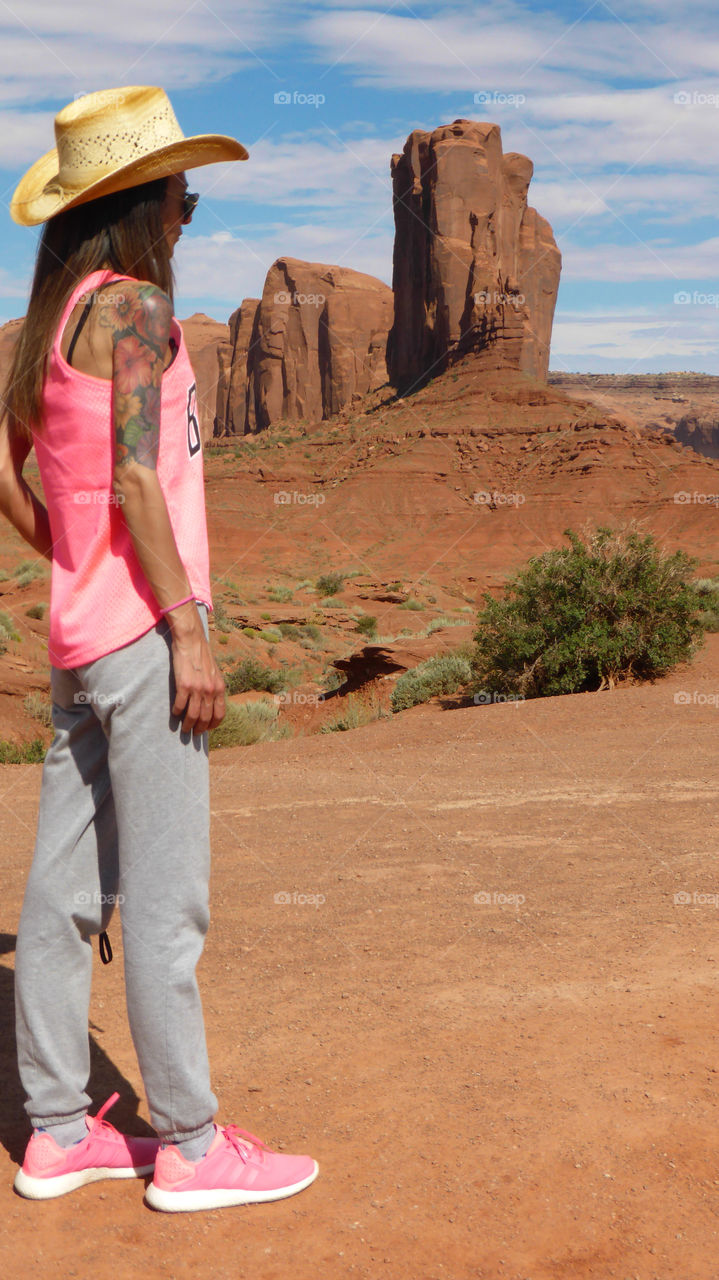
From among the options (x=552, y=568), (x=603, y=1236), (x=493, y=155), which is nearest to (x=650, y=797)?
(x=603, y=1236)

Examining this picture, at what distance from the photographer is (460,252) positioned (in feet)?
248

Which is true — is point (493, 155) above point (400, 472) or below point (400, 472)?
above

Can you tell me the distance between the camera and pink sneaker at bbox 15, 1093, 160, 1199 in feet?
7.36

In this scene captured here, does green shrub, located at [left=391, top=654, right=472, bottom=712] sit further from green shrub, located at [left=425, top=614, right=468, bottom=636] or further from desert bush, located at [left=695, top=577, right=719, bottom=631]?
green shrub, located at [left=425, top=614, right=468, bottom=636]

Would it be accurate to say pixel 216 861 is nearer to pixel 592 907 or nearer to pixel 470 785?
pixel 592 907

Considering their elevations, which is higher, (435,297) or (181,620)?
(435,297)

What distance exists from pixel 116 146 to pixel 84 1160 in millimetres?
2239

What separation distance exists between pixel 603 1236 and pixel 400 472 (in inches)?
2234

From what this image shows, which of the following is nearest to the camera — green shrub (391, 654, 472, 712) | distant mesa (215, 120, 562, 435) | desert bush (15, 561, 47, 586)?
green shrub (391, 654, 472, 712)

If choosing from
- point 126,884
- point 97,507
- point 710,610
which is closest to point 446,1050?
point 126,884

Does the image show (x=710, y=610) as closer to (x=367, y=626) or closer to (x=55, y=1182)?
(x=367, y=626)

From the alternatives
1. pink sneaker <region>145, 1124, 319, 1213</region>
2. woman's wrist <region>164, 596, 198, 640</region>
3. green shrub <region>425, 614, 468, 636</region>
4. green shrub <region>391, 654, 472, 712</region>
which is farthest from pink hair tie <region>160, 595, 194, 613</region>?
green shrub <region>425, 614, 468, 636</region>

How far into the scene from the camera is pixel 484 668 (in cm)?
1303

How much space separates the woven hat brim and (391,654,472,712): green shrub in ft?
36.9
